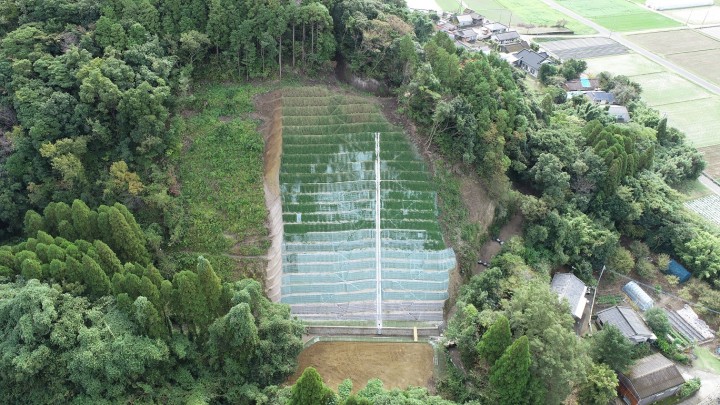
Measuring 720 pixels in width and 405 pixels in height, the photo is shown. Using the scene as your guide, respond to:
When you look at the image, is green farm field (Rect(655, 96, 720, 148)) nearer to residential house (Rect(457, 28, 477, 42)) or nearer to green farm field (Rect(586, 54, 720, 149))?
green farm field (Rect(586, 54, 720, 149))

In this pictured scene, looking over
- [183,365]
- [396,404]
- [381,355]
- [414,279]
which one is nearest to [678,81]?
[414,279]

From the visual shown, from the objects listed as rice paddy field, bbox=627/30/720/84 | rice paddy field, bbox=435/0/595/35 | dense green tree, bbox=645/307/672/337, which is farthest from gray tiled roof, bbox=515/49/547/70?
dense green tree, bbox=645/307/672/337

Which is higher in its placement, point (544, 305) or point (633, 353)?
point (544, 305)

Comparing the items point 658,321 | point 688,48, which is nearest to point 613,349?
point 658,321

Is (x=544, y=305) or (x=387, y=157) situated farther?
(x=387, y=157)

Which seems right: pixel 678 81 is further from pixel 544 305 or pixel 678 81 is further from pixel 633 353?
pixel 544 305

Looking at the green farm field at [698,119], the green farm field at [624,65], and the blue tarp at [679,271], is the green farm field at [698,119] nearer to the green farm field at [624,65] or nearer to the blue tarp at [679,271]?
the green farm field at [624,65]
